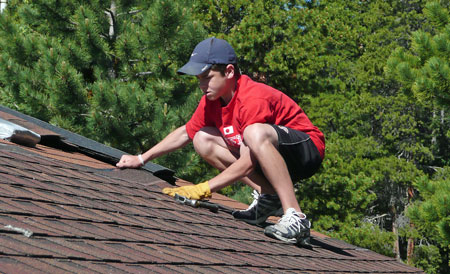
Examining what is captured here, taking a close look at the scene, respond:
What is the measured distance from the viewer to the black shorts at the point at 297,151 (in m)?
3.83

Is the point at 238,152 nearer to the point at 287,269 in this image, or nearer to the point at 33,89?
the point at 287,269

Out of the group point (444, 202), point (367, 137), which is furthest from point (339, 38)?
point (444, 202)

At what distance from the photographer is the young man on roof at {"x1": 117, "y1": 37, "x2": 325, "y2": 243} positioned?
3.72 m

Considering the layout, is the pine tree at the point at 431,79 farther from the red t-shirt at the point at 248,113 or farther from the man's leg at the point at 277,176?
the man's leg at the point at 277,176

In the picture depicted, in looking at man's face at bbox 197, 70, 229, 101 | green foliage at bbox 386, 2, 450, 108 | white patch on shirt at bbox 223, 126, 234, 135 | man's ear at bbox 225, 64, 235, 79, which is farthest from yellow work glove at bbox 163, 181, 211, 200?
green foliage at bbox 386, 2, 450, 108

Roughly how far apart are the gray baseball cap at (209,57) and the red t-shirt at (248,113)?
163mm

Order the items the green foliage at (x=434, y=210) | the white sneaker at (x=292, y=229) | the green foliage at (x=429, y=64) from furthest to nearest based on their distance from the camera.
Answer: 1. the green foliage at (x=429, y=64)
2. the green foliage at (x=434, y=210)
3. the white sneaker at (x=292, y=229)

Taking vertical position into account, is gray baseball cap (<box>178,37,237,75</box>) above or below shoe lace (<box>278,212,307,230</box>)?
above

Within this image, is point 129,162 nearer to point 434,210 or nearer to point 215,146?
point 215,146

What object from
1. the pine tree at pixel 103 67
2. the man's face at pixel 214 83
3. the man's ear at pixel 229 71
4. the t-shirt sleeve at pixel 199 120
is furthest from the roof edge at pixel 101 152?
the pine tree at pixel 103 67

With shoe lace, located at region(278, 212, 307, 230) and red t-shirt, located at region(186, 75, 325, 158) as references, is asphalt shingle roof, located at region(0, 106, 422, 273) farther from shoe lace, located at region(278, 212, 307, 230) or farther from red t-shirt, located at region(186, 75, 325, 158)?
red t-shirt, located at region(186, 75, 325, 158)

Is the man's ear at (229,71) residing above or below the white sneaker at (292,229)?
above

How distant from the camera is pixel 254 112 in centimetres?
368

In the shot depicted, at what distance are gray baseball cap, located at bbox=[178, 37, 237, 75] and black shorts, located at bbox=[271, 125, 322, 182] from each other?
473 millimetres
